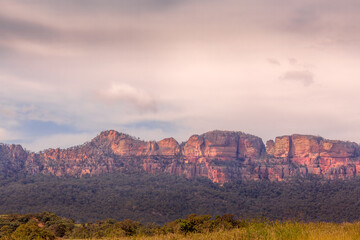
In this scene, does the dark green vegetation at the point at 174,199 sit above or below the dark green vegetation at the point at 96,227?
below

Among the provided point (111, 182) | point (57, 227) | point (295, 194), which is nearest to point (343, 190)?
point (295, 194)

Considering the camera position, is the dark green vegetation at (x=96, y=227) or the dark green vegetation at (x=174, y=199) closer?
the dark green vegetation at (x=96, y=227)

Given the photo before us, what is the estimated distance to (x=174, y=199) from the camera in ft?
490

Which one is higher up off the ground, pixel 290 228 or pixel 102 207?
pixel 290 228

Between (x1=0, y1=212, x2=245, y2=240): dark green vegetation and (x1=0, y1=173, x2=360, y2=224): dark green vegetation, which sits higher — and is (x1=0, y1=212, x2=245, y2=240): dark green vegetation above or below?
above

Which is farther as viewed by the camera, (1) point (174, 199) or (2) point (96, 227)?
(1) point (174, 199)

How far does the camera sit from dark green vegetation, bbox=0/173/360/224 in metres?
111

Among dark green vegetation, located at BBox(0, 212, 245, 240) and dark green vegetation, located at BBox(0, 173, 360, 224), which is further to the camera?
dark green vegetation, located at BBox(0, 173, 360, 224)

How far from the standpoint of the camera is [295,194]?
163 m

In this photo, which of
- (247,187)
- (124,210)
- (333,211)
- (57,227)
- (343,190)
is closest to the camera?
(57,227)

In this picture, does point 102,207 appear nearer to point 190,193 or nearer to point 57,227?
point 190,193

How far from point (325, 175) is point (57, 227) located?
173823 millimetres

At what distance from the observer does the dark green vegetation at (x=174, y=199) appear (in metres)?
111

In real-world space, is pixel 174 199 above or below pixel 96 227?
below
